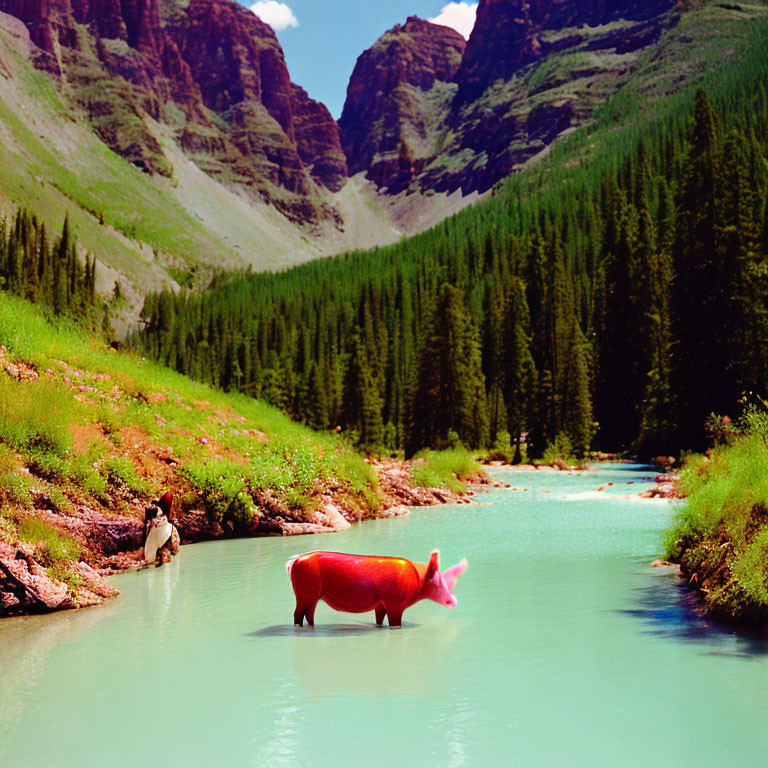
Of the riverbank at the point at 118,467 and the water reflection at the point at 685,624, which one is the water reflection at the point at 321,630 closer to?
the riverbank at the point at 118,467

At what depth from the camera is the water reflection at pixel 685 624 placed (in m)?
6.92

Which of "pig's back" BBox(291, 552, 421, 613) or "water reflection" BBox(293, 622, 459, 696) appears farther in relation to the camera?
"pig's back" BBox(291, 552, 421, 613)

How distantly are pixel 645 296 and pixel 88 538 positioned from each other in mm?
56748

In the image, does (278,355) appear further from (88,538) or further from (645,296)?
(88,538)

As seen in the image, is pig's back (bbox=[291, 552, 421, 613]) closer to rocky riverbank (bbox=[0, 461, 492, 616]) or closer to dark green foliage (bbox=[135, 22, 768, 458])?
rocky riverbank (bbox=[0, 461, 492, 616])

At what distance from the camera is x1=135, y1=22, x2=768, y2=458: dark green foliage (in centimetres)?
3431

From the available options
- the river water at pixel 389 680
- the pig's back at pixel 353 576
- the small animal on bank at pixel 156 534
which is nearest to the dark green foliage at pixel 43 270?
the small animal on bank at pixel 156 534

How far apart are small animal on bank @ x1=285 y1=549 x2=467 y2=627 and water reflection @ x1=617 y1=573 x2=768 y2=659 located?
7.45 feet

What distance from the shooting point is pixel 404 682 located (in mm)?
6082

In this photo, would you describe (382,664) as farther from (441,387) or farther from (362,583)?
(441,387)

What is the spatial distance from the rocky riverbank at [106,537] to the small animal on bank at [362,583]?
2.93 m

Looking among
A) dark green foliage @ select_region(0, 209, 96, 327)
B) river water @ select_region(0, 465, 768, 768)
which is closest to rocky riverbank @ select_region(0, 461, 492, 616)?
river water @ select_region(0, 465, 768, 768)

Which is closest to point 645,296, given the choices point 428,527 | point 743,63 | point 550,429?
point 550,429

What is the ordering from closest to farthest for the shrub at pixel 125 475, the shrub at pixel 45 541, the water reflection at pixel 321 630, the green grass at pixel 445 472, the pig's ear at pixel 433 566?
the water reflection at pixel 321 630 < the pig's ear at pixel 433 566 < the shrub at pixel 45 541 < the shrub at pixel 125 475 < the green grass at pixel 445 472
